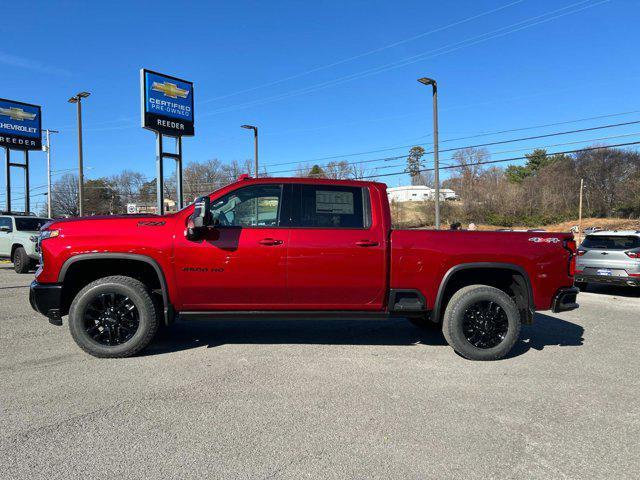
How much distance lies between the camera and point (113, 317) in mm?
5035

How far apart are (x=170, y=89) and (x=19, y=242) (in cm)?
1185

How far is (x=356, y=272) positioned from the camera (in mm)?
5070

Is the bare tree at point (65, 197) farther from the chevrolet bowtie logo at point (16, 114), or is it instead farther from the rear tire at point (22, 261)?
the rear tire at point (22, 261)

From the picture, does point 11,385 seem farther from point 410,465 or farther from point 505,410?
point 505,410

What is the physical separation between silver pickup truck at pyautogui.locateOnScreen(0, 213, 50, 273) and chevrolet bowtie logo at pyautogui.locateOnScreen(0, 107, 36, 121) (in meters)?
19.8

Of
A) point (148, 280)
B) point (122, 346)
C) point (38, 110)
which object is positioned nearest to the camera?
point (122, 346)

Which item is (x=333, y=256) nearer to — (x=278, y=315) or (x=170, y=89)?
(x=278, y=315)

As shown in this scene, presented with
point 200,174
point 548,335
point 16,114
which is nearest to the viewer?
point 548,335

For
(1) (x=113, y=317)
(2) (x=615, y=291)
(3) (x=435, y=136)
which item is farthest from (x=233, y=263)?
(3) (x=435, y=136)

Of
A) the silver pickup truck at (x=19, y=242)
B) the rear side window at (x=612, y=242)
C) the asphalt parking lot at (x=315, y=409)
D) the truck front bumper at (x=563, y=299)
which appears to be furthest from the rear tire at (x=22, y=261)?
the rear side window at (x=612, y=242)

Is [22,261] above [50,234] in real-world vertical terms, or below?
below

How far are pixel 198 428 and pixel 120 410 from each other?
764 mm

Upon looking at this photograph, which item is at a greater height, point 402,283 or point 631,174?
point 631,174

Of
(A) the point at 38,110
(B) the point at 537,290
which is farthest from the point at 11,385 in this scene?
(A) the point at 38,110
